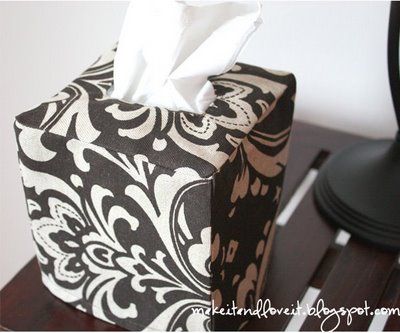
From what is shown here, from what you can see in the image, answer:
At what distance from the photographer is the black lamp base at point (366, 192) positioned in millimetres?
593

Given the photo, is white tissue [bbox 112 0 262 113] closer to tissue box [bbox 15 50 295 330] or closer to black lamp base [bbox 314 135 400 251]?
tissue box [bbox 15 50 295 330]

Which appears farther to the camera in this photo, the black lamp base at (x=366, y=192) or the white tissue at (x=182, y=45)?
the black lamp base at (x=366, y=192)

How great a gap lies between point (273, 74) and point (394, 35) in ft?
0.42

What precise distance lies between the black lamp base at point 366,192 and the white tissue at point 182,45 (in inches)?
8.6

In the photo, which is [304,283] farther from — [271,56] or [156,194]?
[271,56]

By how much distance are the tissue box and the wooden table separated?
2cm

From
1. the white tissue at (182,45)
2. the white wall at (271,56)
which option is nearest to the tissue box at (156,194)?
the white tissue at (182,45)

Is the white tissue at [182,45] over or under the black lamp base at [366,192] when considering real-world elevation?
over

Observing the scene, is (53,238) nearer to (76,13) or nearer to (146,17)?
(146,17)

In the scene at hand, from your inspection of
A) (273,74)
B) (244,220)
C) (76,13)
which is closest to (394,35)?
(273,74)

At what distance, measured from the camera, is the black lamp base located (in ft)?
1.95

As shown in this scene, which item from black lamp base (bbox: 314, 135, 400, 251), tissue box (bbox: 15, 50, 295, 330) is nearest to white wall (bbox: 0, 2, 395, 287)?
black lamp base (bbox: 314, 135, 400, 251)

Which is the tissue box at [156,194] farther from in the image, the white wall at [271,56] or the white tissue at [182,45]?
the white wall at [271,56]

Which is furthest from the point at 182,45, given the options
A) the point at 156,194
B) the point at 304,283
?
the point at 304,283
